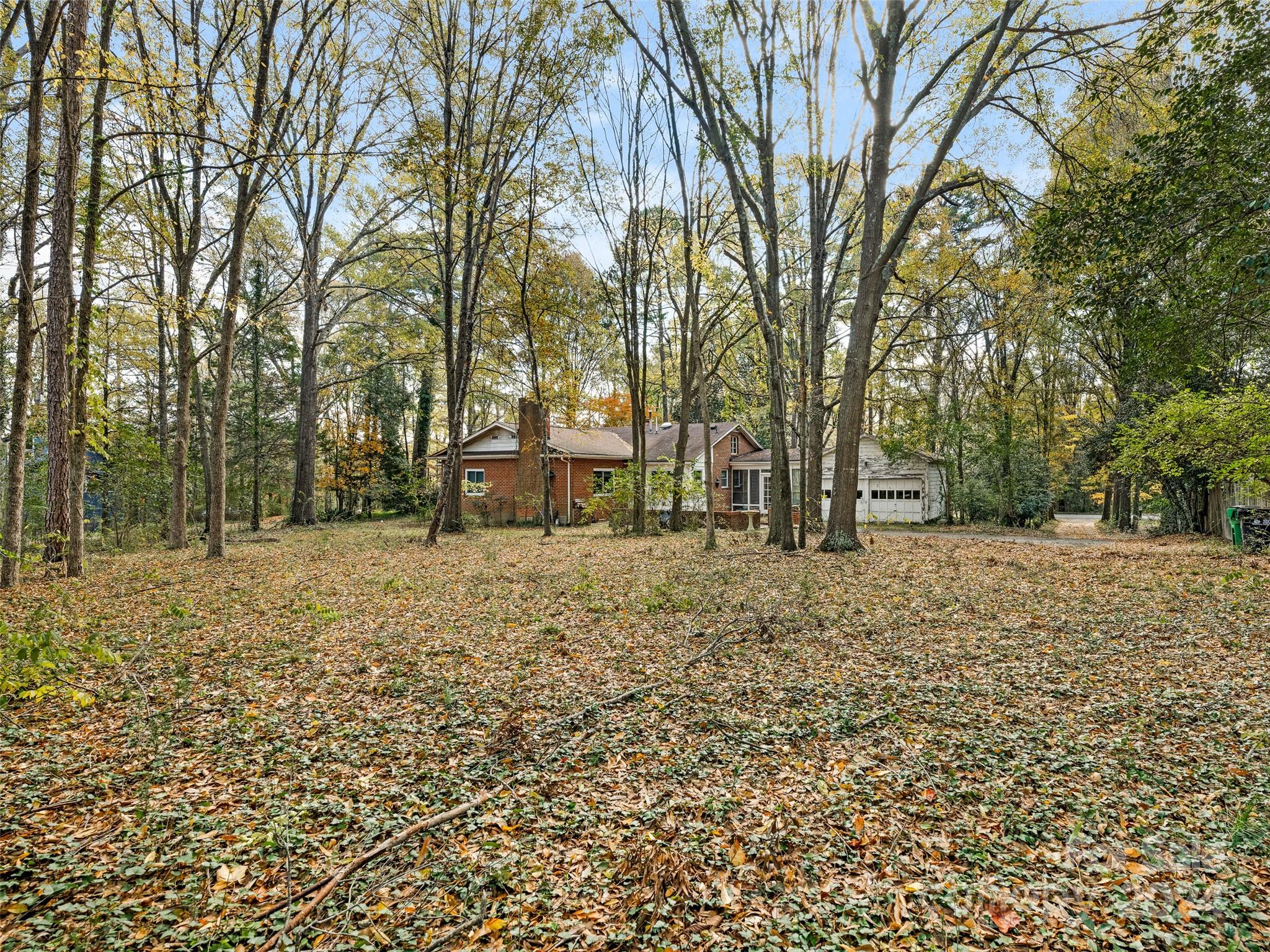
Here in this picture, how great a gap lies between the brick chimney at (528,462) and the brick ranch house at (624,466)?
40 millimetres

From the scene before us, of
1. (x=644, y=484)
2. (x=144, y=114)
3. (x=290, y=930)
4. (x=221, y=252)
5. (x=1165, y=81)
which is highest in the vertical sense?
(x=1165, y=81)

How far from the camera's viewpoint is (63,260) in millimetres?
7840

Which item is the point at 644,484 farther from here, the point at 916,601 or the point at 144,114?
the point at 144,114

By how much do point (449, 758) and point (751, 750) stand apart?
1773mm

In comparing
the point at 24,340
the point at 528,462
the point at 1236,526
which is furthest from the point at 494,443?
the point at 1236,526

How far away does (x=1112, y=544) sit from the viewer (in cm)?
1437

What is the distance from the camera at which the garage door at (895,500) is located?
2609 centimetres

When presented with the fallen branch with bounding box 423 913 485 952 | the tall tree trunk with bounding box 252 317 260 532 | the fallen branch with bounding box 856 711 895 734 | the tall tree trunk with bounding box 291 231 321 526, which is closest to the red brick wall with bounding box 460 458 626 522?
the tall tree trunk with bounding box 291 231 321 526

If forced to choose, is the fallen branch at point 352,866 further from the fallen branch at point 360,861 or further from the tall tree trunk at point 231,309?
the tall tree trunk at point 231,309

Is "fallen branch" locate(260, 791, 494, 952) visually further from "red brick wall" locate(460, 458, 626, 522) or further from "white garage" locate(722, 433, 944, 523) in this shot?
"white garage" locate(722, 433, 944, 523)

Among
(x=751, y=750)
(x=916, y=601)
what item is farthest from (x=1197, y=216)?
(x=751, y=750)

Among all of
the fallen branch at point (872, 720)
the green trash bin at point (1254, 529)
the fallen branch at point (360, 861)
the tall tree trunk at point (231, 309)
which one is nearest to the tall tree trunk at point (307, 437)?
the tall tree trunk at point (231, 309)

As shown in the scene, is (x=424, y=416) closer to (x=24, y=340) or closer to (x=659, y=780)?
(x=24, y=340)

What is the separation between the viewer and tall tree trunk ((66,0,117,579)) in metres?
8.66
